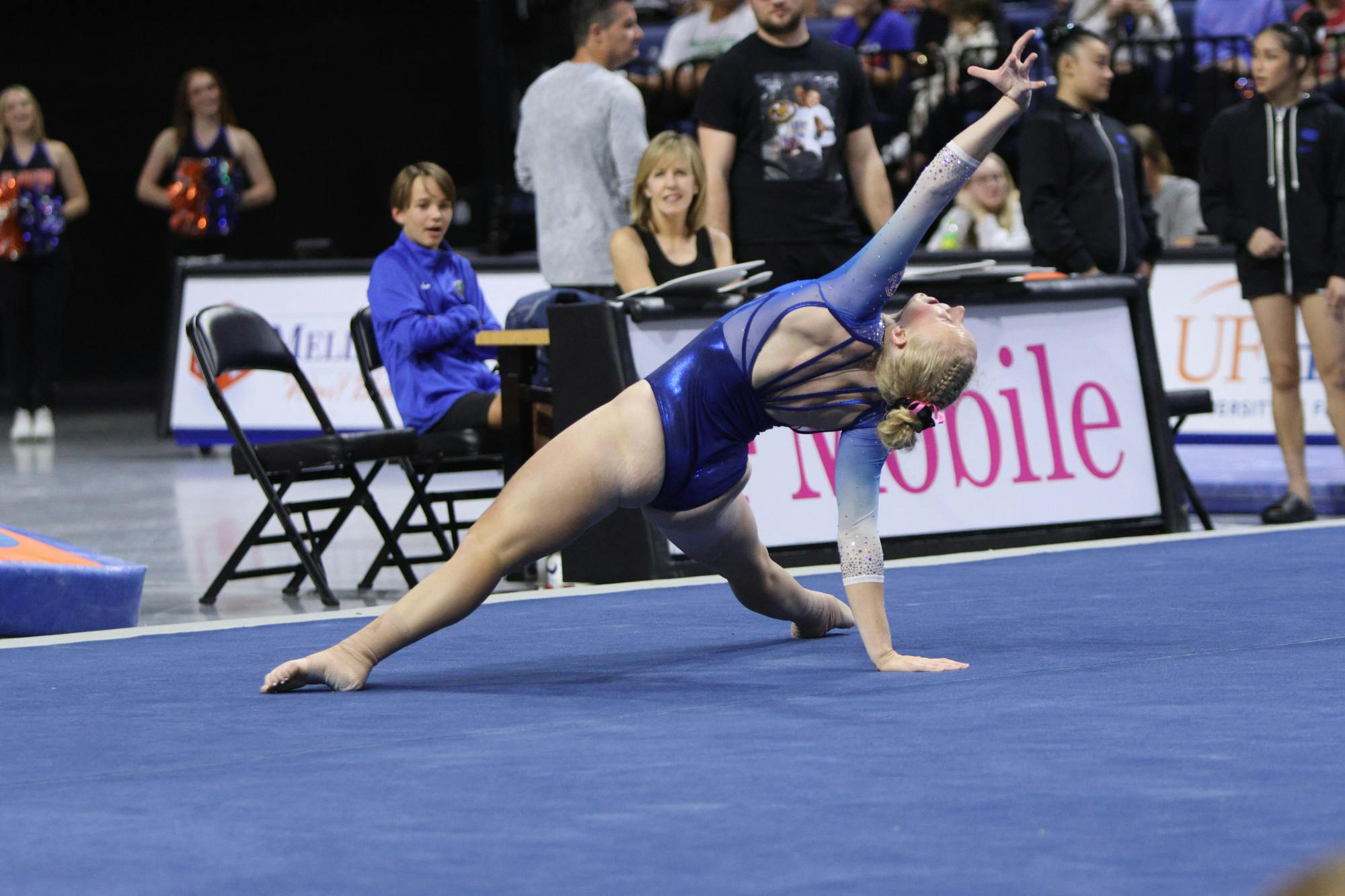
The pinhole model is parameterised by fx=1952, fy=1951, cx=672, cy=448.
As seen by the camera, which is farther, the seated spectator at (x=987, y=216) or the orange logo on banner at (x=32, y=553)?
the seated spectator at (x=987, y=216)

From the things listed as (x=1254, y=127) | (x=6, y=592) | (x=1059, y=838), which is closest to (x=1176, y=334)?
(x=1254, y=127)

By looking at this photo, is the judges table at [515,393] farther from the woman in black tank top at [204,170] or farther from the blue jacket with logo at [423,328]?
the woman in black tank top at [204,170]

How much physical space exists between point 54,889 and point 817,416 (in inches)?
76.2

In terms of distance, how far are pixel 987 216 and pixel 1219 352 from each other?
1.51 metres

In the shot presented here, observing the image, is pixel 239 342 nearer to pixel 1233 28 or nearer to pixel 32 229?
pixel 32 229

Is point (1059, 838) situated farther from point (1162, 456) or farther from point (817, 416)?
point (1162, 456)

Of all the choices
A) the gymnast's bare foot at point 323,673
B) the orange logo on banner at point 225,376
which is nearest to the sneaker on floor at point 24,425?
the orange logo on banner at point 225,376

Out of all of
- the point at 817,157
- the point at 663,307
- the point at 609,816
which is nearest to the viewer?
the point at 609,816

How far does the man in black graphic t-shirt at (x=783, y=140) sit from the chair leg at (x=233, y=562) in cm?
169

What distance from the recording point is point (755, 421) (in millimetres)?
4004

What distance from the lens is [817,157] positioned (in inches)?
244

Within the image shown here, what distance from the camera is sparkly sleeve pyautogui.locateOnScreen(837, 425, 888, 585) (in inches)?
152

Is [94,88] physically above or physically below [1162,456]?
above

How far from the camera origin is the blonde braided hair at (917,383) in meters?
3.70
